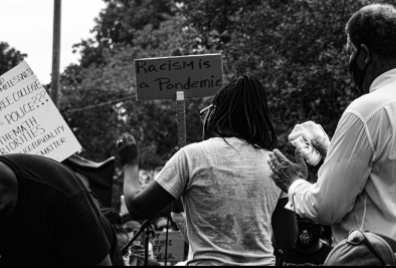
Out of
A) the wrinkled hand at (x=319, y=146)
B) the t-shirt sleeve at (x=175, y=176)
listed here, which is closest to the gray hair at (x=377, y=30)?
the wrinkled hand at (x=319, y=146)

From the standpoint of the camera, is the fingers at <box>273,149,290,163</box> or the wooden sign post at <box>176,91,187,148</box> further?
the wooden sign post at <box>176,91,187,148</box>

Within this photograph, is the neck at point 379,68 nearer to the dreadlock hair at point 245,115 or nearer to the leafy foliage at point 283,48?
the dreadlock hair at point 245,115

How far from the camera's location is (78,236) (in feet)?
8.56

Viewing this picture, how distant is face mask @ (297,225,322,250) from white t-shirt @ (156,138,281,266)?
3.68m

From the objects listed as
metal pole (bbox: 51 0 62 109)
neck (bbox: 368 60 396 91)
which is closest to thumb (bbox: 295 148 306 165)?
neck (bbox: 368 60 396 91)

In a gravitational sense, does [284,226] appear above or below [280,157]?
below

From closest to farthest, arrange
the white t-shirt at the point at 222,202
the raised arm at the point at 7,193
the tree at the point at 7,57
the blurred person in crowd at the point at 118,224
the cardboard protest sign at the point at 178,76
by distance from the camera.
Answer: the raised arm at the point at 7,193 < the white t-shirt at the point at 222,202 < the cardboard protest sign at the point at 178,76 < the blurred person in crowd at the point at 118,224 < the tree at the point at 7,57

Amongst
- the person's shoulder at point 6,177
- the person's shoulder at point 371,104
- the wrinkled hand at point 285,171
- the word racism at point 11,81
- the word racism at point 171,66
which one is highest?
the person's shoulder at point 371,104

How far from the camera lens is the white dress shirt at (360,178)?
278cm

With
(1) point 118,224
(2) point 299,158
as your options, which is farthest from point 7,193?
(1) point 118,224

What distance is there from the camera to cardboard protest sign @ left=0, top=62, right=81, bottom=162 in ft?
17.9

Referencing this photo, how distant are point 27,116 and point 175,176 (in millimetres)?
2395

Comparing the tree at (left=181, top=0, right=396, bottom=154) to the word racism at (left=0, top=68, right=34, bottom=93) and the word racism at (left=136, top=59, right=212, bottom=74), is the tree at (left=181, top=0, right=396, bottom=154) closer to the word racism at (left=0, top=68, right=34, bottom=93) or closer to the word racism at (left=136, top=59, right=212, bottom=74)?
the word racism at (left=136, top=59, right=212, bottom=74)

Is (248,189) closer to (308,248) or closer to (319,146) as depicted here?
(319,146)
